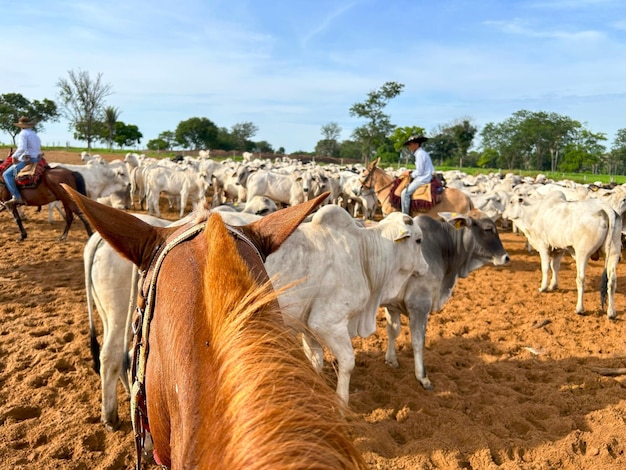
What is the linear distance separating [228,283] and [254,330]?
0.17m

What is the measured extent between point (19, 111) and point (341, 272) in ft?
212

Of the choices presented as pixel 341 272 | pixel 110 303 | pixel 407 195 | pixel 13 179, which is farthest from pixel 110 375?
pixel 13 179

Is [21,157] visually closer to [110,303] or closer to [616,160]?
[110,303]

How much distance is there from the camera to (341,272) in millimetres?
4246

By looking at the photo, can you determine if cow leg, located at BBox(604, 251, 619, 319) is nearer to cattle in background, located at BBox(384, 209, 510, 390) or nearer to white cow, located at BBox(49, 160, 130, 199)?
cattle in background, located at BBox(384, 209, 510, 390)

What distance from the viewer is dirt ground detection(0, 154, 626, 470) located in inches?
151

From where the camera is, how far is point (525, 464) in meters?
3.78

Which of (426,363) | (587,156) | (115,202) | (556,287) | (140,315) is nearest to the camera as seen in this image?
(140,315)

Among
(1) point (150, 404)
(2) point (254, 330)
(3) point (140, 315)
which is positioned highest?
(2) point (254, 330)

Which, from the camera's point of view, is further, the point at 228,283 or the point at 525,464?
the point at 525,464

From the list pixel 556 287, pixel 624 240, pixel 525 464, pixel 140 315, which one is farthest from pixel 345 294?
pixel 624 240

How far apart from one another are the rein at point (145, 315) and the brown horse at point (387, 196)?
404 inches

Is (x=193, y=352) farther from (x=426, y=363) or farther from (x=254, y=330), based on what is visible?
(x=426, y=363)

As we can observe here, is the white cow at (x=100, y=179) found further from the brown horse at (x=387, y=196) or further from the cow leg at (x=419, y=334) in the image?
the cow leg at (x=419, y=334)
